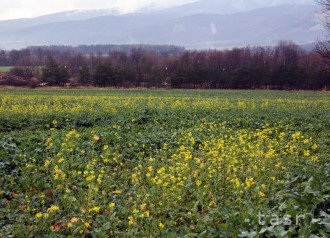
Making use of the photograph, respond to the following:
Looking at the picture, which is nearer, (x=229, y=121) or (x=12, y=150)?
(x=12, y=150)

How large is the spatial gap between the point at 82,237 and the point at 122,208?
1.16 meters

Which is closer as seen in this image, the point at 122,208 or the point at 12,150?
the point at 122,208

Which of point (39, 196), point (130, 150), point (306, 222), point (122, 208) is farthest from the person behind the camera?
point (130, 150)

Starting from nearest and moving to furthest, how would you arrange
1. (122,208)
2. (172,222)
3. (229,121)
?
(172,222), (122,208), (229,121)

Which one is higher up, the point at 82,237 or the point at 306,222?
the point at 306,222

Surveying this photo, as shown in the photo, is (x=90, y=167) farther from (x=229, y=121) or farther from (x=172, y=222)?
(x=229, y=121)

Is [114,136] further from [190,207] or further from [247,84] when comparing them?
[247,84]

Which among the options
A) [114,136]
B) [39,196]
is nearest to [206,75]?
[114,136]

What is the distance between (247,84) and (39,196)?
74908 mm

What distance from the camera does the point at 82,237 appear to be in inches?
237

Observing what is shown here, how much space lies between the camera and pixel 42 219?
6.58 meters

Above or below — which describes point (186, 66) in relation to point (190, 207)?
above

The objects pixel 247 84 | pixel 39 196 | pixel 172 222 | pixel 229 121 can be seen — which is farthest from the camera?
pixel 247 84

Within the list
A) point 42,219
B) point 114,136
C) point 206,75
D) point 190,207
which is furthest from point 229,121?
point 206,75
